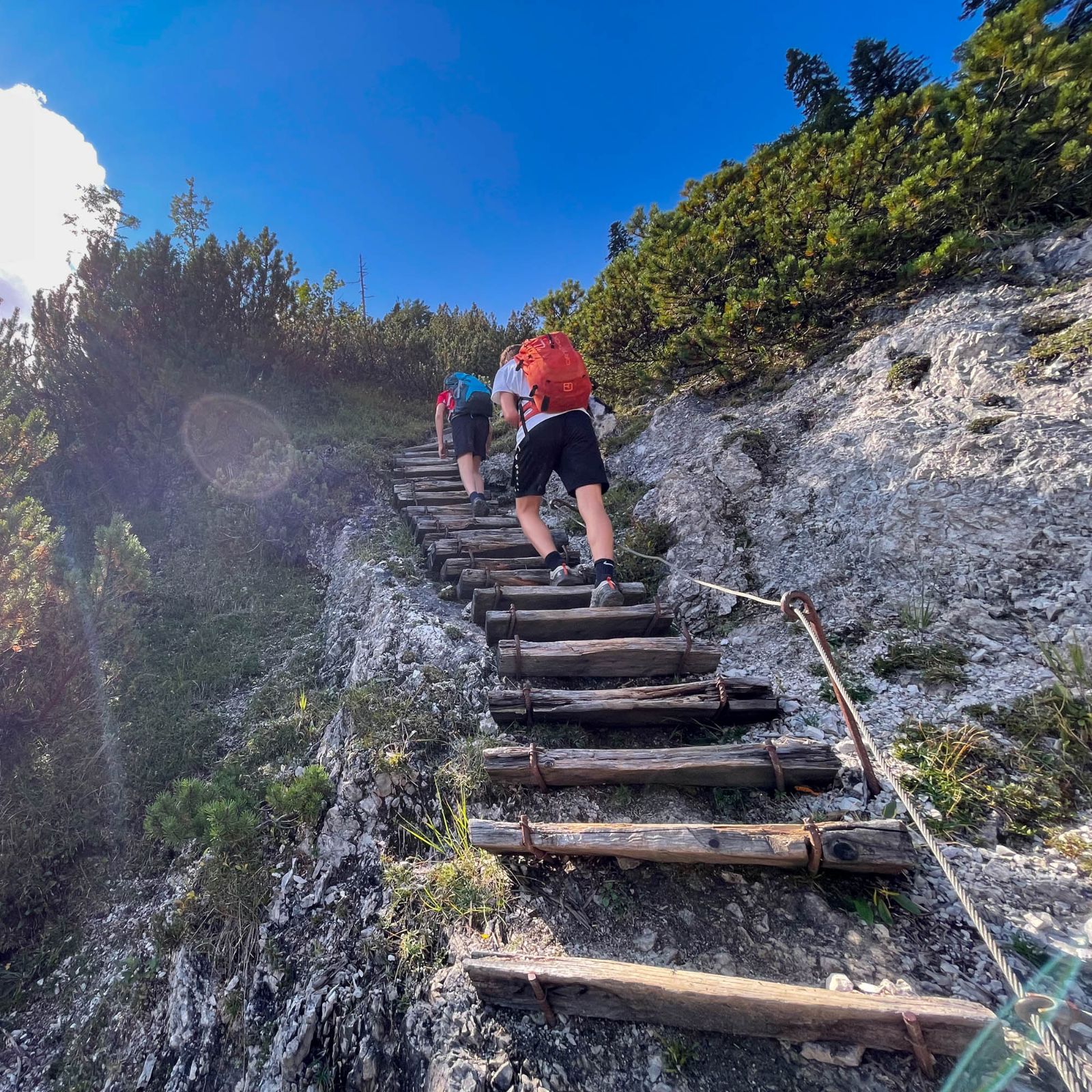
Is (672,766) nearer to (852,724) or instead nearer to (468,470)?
(852,724)

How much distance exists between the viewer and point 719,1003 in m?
1.83

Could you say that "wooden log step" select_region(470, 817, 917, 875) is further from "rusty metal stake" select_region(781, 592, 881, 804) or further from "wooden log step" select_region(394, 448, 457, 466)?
"wooden log step" select_region(394, 448, 457, 466)

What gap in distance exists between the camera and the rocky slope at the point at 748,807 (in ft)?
6.48

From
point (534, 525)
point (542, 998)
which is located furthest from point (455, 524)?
point (542, 998)

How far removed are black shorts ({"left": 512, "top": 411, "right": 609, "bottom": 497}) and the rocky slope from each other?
1.18 meters

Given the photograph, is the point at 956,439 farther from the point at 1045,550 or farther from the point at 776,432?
the point at 776,432

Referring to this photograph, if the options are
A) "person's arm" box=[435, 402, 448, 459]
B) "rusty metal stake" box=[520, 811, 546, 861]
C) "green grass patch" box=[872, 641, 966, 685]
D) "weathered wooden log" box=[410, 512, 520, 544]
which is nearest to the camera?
"rusty metal stake" box=[520, 811, 546, 861]

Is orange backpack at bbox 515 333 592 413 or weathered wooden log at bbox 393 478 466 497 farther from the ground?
weathered wooden log at bbox 393 478 466 497

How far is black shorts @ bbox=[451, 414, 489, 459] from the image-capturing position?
23.4 feet

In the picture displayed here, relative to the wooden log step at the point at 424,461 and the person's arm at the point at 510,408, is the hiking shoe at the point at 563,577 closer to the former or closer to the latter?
the person's arm at the point at 510,408

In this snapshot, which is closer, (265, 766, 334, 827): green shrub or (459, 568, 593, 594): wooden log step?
(265, 766, 334, 827): green shrub

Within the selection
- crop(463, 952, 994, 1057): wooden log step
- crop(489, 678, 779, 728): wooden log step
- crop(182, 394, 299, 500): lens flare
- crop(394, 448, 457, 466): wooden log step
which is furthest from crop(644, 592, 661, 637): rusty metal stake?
crop(182, 394, 299, 500): lens flare

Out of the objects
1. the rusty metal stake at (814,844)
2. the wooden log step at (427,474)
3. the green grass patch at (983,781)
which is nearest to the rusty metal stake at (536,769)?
the rusty metal stake at (814,844)

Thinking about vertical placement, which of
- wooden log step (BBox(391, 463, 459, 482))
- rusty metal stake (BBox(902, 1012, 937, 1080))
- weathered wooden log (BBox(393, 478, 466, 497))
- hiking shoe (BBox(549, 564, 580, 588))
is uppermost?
wooden log step (BBox(391, 463, 459, 482))
